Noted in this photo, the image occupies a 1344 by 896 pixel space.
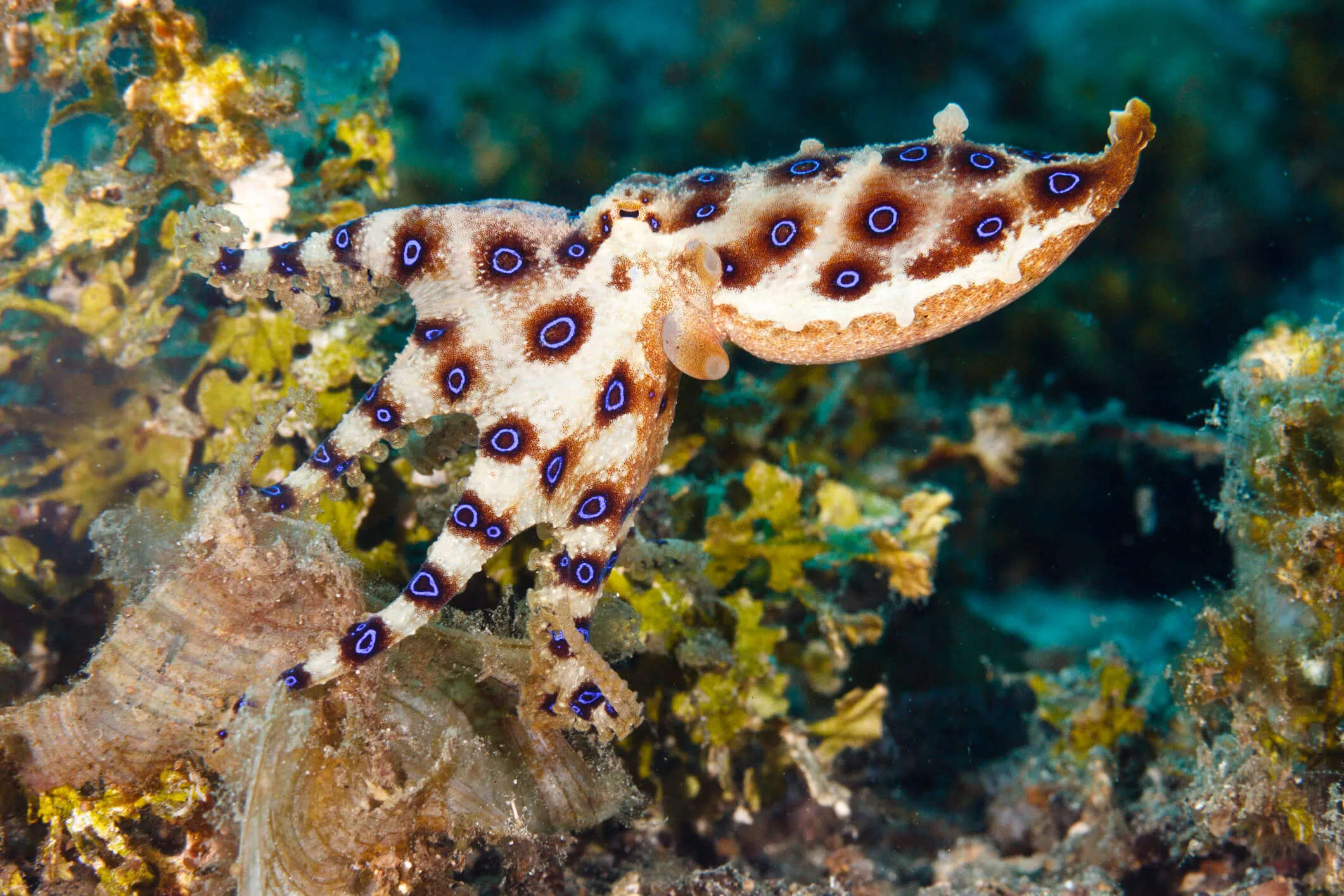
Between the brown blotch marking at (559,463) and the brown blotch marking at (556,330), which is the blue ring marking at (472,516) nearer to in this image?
the brown blotch marking at (559,463)

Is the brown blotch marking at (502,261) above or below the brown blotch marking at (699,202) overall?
below

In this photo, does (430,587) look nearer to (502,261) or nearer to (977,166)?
(502,261)

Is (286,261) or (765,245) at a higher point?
(765,245)

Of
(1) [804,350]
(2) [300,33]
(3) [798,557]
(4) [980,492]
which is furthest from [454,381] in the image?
(4) [980,492]

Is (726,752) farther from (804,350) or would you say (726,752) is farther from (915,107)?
(915,107)

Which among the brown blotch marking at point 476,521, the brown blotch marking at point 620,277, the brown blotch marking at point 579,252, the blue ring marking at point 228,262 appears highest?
the brown blotch marking at point 579,252

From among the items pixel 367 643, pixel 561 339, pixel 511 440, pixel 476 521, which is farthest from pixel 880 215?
pixel 367 643

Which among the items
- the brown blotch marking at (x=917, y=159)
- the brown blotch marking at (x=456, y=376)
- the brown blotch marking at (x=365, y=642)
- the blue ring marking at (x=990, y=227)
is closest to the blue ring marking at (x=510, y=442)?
the brown blotch marking at (x=456, y=376)
